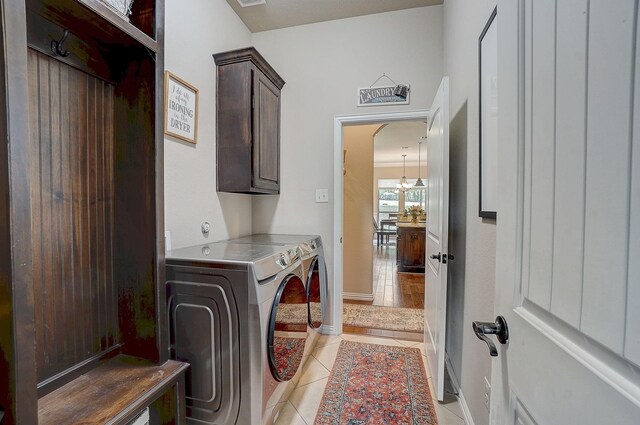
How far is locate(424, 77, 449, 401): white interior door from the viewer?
1.67 meters

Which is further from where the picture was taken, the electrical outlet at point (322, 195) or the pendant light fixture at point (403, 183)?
the pendant light fixture at point (403, 183)

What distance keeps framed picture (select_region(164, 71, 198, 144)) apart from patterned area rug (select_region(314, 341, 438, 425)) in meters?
1.92

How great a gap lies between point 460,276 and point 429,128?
1159 mm

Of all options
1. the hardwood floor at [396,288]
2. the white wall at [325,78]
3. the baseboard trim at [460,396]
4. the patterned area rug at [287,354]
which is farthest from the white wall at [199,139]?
the hardwood floor at [396,288]

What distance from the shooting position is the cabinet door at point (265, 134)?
2166mm

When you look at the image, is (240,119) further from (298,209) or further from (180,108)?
(298,209)

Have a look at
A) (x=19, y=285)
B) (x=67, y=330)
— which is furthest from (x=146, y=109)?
(x=67, y=330)

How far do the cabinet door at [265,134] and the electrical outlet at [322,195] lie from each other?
0.38 m

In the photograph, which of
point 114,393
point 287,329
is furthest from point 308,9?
point 114,393

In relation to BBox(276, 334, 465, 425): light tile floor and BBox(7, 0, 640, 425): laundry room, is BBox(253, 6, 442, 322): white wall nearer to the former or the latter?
BBox(7, 0, 640, 425): laundry room

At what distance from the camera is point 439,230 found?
5.81 feet

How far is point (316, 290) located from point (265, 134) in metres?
1.34

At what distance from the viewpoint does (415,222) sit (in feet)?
17.6

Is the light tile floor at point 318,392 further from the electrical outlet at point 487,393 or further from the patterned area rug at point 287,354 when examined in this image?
the electrical outlet at point 487,393
